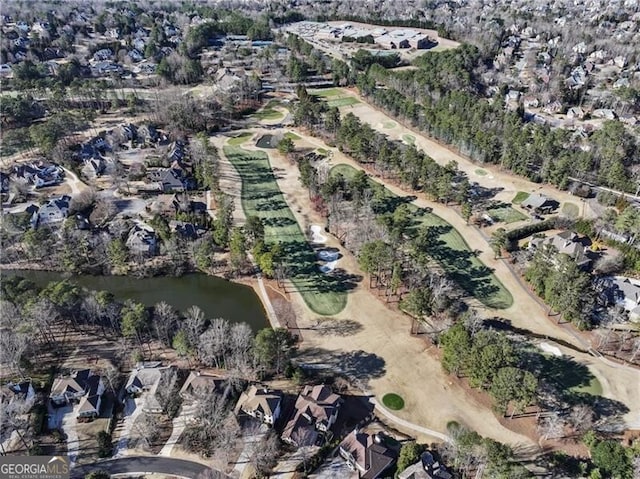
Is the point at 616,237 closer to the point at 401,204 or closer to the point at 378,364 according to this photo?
the point at 401,204

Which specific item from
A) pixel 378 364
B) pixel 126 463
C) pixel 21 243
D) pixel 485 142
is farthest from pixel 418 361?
pixel 21 243

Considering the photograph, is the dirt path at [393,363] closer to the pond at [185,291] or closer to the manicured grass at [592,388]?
the pond at [185,291]

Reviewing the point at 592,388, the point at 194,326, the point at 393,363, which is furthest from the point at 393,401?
the point at 194,326

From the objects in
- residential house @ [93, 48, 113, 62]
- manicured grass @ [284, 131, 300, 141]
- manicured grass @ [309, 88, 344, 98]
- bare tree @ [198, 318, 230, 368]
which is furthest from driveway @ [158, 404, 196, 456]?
residential house @ [93, 48, 113, 62]

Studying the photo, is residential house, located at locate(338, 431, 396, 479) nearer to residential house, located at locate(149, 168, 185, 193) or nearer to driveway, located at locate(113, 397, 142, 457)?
driveway, located at locate(113, 397, 142, 457)

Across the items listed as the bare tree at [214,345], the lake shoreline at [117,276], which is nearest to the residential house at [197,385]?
the bare tree at [214,345]

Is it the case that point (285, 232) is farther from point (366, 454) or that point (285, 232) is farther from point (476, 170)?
point (476, 170)
